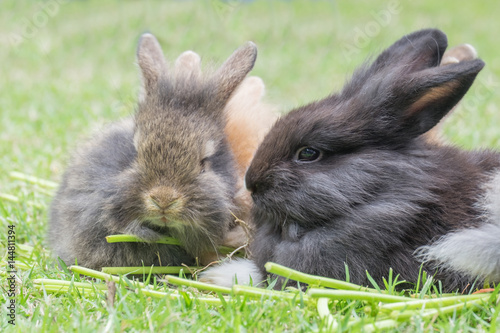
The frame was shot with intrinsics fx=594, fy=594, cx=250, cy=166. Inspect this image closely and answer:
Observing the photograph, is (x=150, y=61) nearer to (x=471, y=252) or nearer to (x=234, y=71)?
(x=234, y=71)

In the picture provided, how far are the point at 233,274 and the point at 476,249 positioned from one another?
4.39 feet

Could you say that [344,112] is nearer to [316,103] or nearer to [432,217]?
[316,103]

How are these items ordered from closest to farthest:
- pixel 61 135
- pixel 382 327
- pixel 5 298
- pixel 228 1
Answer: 1. pixel 382 327
2. pixel 5 298
3. pixel 61 135
4. pixel 228 1

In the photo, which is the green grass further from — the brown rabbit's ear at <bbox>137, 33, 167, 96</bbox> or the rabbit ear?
the rabbit ear

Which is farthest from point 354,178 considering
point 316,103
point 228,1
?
point 228,1

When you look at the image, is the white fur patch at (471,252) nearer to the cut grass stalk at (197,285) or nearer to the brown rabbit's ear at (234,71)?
the cut grass stalk at (197,285)

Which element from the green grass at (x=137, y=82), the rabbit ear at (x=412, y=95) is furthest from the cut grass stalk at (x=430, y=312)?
the rabbit ear at (x=412, y=95)

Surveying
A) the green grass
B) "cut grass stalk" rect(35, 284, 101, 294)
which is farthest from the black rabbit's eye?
"cut grass stalk" rect(35, 284, 101, 294)

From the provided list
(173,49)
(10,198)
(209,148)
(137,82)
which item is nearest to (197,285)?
(209,148)

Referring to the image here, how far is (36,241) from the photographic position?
14.1 feet

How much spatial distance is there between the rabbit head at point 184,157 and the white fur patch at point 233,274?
158 mm

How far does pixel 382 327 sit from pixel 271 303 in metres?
0.56

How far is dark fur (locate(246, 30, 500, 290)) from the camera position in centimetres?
306

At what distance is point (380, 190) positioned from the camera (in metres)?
3.12
